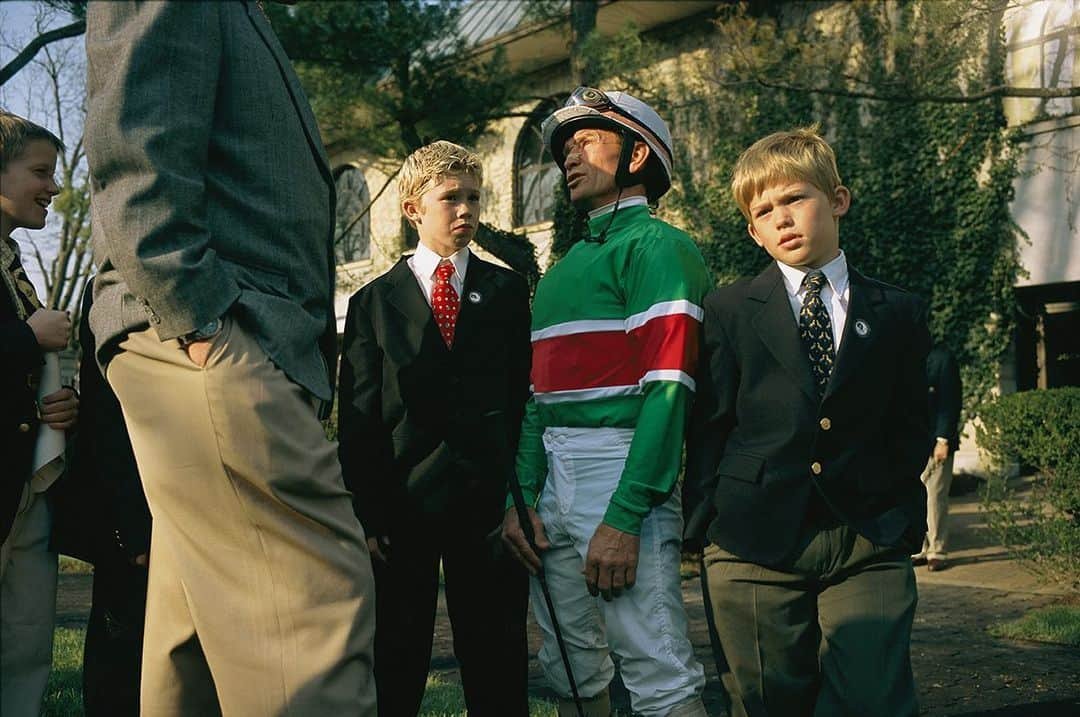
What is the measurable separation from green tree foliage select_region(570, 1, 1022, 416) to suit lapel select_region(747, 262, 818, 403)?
397 inches

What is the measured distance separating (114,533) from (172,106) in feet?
5.20

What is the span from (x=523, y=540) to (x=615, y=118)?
1.34 meters

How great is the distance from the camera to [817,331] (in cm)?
284

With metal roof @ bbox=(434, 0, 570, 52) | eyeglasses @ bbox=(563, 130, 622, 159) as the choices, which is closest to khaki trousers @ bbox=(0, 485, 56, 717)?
eyeglasses @ bbox=(563, 130, 622, 159)

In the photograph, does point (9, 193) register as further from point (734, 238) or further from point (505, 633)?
point (734, 238)

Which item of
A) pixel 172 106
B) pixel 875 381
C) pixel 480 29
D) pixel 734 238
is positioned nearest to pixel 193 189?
pixel 172 106

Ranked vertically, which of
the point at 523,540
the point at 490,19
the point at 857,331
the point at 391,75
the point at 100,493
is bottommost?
the point at 523,540

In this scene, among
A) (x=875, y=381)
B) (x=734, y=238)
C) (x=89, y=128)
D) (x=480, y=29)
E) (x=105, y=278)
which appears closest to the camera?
(x=89, y=128)

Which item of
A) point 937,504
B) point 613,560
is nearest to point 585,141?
point 613,560

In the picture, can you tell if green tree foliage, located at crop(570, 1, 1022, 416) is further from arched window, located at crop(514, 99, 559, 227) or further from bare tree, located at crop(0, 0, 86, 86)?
bare tree, located at crop(0, 0, 86, 86)

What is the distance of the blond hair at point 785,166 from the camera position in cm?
289

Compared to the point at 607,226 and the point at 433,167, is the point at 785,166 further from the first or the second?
the point at 433,167

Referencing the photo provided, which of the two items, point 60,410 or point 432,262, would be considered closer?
point 60,410

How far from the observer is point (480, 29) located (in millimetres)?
19797
